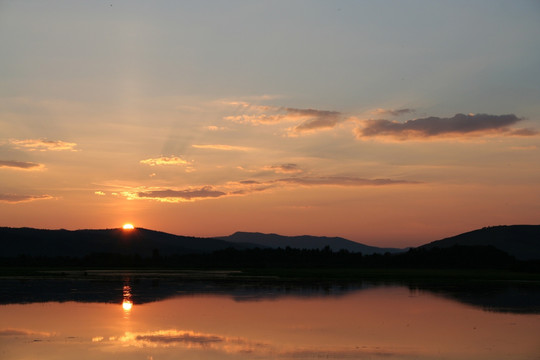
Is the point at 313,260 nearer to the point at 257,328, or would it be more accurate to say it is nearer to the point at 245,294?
the point at 245,294

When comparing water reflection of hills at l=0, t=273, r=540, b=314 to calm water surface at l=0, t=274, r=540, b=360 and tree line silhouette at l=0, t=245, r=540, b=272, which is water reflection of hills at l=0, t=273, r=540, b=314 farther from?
tree line silhouette at l=0, t=245, r=540, b=272

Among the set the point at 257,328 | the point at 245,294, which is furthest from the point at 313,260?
the point at 257,328

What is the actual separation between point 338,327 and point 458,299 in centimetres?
1905

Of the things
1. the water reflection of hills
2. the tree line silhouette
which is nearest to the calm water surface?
the water reflection of hills

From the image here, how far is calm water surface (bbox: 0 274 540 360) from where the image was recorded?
77.5 feet

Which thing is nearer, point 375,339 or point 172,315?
point 375,339

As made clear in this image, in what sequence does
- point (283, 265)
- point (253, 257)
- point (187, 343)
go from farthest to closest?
point (253, 257)
point (283, 265)
point (187, 343)

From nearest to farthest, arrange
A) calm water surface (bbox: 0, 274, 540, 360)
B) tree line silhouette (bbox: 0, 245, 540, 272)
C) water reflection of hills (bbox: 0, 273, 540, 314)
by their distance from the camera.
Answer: calm water surface (bbox: 0, 274, 540, 360)
water reflection of hills (bbox: 0, 273, 540, 314)
tree line silhouette (bbox: 0, 245, 540, 272)

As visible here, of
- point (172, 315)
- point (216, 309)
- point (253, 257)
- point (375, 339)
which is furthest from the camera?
point (253, 257)

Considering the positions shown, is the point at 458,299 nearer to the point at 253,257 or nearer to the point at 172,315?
the point at 172,315

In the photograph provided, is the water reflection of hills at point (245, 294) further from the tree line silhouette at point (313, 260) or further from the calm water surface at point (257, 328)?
the tree line silhouette at point (313, 260)

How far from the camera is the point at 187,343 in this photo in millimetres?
25219

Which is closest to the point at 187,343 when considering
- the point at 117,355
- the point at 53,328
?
the point at 117,355

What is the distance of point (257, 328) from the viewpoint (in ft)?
97.4
